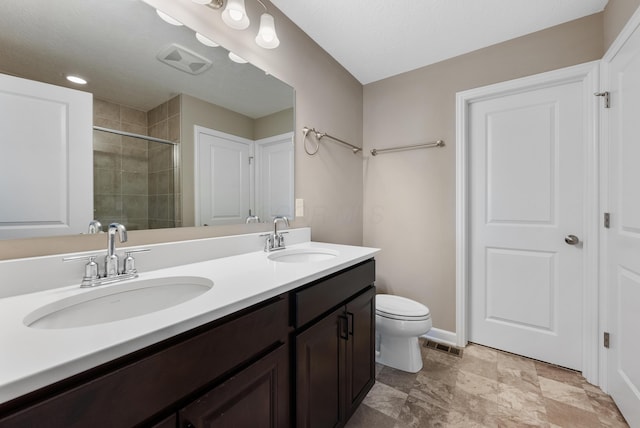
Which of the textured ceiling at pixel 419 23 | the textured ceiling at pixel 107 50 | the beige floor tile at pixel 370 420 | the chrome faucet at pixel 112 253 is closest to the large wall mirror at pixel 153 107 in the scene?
the textured ceiling at pixel 107 50

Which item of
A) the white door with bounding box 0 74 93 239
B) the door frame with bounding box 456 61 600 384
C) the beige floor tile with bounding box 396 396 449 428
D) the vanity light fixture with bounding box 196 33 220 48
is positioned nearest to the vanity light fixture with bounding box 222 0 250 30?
the vanity light fixture with bounding box 196 33 220 48

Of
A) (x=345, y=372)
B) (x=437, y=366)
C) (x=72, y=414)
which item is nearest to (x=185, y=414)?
(x=72, y=414)

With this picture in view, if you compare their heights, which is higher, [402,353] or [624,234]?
[624,234]

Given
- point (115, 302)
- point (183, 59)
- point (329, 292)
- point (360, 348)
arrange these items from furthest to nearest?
point (360, 348), point (183, 59), point (329, 292), point (115, 302)

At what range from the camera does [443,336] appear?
2.16m

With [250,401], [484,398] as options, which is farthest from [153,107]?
[484,398]

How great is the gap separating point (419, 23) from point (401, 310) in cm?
Result: 190

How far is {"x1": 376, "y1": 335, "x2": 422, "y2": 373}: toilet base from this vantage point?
1.81 m

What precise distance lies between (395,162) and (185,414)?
7.33 ft

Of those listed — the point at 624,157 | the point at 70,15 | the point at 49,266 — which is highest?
the point at 70,15

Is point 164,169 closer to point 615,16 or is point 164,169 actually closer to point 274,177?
point 274,177

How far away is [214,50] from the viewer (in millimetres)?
1340

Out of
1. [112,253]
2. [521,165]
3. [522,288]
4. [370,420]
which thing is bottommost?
[370,420]

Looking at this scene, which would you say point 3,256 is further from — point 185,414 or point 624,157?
Answer: point 624,157
